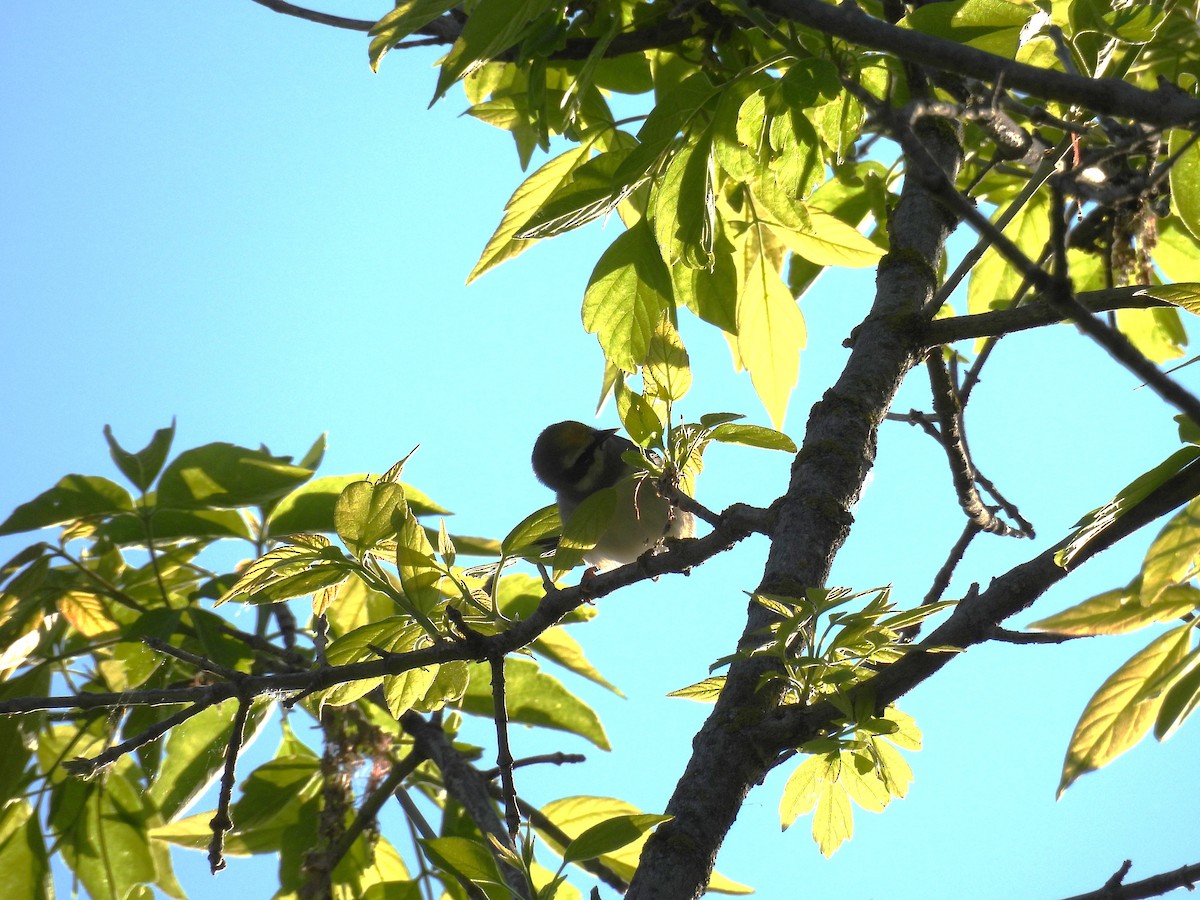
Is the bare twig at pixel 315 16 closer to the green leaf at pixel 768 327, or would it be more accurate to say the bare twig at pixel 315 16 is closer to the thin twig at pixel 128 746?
the green leaf at pixel 768 327

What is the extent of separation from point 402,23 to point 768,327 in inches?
26.7

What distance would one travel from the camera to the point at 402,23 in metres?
1.03

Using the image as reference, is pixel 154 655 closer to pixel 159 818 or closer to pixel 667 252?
pixel 159 818

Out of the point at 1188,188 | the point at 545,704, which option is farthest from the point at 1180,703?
the point at 545,704

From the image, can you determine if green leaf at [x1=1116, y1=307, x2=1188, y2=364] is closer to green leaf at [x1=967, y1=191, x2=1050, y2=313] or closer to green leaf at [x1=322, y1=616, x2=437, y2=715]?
green leaf at [x1=967, y1=191, x2=1050, y2=313]

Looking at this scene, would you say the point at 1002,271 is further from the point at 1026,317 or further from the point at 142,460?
the point at 142,460

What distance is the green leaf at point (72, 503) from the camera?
180 centimetres

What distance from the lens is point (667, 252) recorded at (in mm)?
1227

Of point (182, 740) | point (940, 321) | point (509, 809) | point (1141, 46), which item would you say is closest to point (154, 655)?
point (182, 740)

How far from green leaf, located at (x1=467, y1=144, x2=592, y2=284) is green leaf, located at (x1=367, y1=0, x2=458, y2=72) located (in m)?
0.33

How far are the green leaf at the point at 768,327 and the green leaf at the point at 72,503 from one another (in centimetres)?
116

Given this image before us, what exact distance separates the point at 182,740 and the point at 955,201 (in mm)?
1733

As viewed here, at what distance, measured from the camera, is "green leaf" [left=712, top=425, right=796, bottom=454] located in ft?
3.95

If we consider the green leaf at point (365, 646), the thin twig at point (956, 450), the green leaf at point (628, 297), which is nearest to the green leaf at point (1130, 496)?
the thin twig at point (956, 450)
